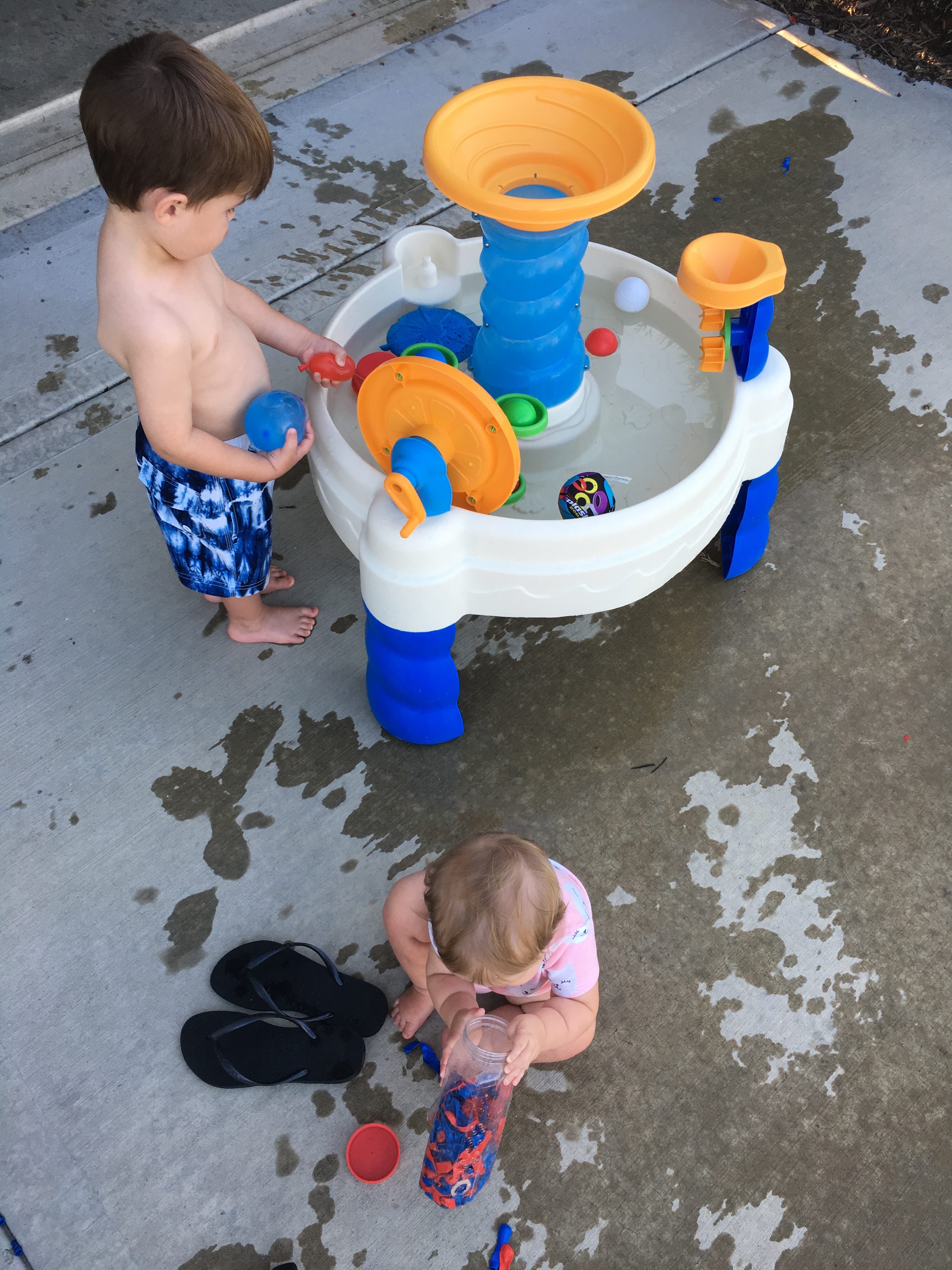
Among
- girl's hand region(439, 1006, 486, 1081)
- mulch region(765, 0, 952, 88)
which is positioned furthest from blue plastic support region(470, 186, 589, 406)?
mulch region(765, 0, 952, 88)

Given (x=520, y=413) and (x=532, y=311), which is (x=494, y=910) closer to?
(x=520, y=413)

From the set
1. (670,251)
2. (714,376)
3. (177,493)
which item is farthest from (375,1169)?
(670,251)

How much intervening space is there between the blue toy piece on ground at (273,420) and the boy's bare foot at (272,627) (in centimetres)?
38

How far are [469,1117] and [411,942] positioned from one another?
8.8 inches

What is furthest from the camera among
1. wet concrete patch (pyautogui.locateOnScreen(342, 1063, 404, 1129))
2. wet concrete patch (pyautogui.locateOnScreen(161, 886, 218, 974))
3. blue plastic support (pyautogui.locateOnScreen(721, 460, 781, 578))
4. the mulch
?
the mulch

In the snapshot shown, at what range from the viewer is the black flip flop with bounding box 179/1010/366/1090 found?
1.20 m

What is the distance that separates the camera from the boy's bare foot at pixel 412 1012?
124 centimetres

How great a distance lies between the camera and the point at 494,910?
967 millimetres

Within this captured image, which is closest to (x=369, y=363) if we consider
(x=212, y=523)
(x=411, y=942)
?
(x=212, y=523)

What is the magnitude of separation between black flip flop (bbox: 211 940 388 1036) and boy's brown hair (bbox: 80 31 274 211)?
0.97 metres

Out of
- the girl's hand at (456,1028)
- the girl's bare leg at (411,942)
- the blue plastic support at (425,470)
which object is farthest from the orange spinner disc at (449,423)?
the girl's hand at (456,1028)

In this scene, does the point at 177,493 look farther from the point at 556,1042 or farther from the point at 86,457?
the point at 556,1042

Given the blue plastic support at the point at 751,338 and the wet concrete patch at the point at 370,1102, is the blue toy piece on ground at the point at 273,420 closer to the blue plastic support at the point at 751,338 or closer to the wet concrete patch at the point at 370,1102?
the blue plastic support at the point at 751,338

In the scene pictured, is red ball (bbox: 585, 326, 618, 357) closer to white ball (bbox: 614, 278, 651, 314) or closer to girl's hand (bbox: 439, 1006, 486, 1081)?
white ball (bbox: 614, 278, 651, 314)
